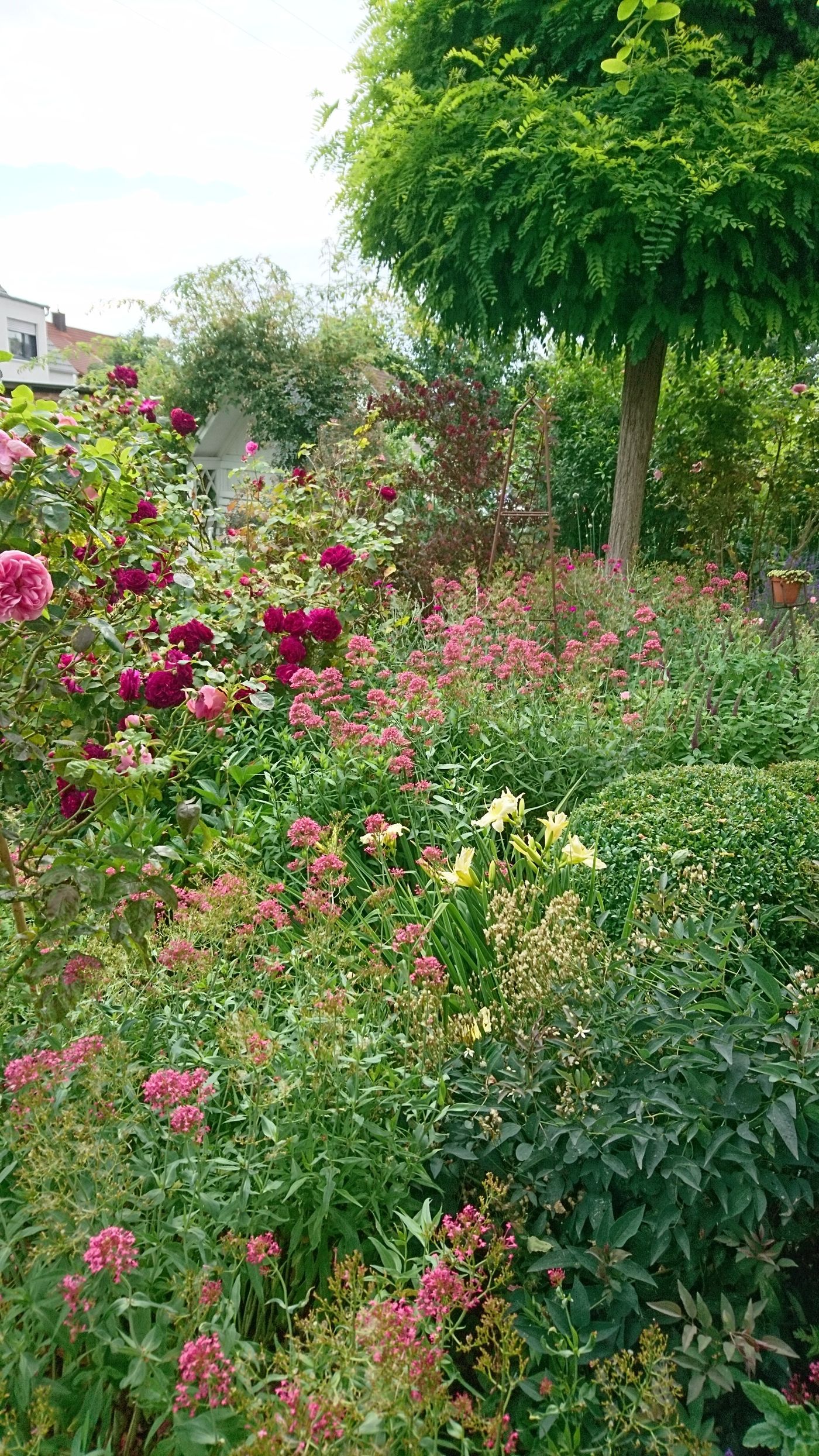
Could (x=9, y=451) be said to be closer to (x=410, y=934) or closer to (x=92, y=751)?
(x=92, y=751)

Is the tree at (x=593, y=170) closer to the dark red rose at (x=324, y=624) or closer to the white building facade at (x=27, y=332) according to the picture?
the dark red rose at (x=324, y=624)

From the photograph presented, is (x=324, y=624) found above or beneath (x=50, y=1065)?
above

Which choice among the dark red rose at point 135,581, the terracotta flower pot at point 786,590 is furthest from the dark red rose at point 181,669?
the terracotta flower pot at point 786,590

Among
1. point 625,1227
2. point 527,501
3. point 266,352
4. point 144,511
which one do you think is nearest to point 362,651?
point 144,511

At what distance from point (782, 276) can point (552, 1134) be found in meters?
5.95

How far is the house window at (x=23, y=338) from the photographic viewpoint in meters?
42.8

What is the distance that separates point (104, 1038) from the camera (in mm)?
1836

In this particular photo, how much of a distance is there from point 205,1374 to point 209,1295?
0.35ft

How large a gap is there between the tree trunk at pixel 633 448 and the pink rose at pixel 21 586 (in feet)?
19.6

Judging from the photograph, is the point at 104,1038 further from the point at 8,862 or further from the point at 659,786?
the point at 659,786

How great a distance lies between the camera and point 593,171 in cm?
553

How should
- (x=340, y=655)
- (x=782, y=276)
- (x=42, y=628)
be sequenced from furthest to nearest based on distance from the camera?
(x=782, y=276), (x=340, y=655), (x=42, y=628)

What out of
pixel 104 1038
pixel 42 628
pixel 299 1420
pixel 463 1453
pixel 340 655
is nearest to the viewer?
pixel 299 1420

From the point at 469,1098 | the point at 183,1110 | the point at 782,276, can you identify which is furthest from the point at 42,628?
the point at 782,276
